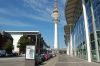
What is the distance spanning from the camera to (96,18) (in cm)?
4456

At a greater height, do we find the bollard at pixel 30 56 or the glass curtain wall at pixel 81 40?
the glass curtain wall at pixel 81 40

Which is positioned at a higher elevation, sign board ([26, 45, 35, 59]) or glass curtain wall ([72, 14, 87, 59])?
glass curtain wall ([72, 14, 87, 59])

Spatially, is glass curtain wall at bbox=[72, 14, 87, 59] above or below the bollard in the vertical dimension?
above

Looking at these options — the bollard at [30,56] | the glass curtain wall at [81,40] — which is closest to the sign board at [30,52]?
the bollard at [30,56]

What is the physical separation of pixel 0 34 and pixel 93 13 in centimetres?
6792

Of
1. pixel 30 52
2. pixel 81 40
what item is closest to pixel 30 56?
pixel 30 52

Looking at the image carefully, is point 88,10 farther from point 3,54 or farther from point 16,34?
point 16,34

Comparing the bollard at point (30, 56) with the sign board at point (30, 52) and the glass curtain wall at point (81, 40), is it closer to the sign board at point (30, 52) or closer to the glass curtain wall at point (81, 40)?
the sign board at point (30, 52)

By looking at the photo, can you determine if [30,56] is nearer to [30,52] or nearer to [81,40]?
[30,52]

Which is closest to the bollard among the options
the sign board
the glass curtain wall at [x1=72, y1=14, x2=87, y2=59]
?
the sign board

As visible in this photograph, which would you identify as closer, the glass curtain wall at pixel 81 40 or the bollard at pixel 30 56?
the bollard at pixel 30 56

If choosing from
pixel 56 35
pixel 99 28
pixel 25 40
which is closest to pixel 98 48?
pixel 99 28

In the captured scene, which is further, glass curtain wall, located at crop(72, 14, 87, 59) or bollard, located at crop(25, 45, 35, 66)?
glass curtain wall, located at crop(72, 14, 87, 59)

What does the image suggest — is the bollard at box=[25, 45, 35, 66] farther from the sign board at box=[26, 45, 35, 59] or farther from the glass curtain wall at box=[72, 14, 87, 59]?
the glass curtain wall at box=[72, 14, 87, 59]
